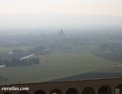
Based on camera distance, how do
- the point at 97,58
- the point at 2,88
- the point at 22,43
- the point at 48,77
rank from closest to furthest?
the point at 2,88 < the point at 48,77 < the point at 97,58 < the point at 22,43

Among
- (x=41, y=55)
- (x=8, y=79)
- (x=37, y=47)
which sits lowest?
(x=8, y=79)

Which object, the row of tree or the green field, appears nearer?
the green field

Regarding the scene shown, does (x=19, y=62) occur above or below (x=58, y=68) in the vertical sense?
above

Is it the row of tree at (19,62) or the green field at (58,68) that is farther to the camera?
the row of tree at (19,62)

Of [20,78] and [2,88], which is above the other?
[20,78]

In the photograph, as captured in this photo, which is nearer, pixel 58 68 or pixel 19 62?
pixel 19 62

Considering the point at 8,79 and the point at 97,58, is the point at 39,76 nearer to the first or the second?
the point at 8,79

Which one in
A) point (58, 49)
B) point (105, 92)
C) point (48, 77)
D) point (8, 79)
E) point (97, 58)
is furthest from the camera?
point (58, 49)

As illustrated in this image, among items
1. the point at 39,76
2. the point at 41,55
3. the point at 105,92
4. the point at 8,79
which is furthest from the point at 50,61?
the point at 105,92
